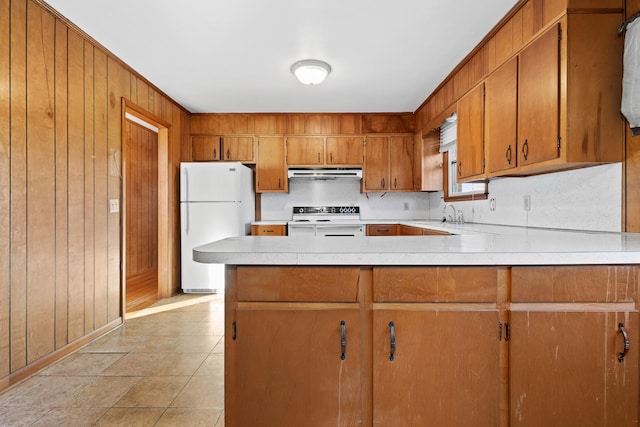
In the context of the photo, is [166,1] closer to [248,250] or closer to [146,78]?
[146,78]

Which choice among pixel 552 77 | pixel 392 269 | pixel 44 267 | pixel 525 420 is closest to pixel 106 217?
pixel 44 267

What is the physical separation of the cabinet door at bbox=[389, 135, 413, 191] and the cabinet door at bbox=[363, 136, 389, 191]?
70mm

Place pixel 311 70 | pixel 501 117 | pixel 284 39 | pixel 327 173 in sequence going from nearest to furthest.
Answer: pixel 501 117, pixel 284 39, pixel 311 70, pixel 327 173

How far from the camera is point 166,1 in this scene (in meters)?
2.12

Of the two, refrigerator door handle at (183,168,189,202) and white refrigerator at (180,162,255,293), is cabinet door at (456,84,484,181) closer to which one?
white refrigerator at (180,162,255,293)

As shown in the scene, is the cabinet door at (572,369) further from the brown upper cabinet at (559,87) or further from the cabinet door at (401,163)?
the cabinet door at (401,163)

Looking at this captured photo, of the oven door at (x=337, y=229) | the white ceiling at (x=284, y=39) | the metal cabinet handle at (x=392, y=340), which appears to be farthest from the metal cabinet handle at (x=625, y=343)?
the oven door at (x=337, y=229)

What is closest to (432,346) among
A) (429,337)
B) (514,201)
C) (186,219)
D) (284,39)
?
(429,337)

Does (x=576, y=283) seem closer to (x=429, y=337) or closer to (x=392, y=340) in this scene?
(x=429, y=337)

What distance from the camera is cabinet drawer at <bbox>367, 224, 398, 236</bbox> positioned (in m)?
4.21

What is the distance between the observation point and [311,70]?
297cm

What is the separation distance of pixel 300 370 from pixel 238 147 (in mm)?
3824

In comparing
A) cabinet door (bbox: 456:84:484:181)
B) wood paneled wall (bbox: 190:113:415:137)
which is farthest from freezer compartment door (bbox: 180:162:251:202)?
cabinet door (bbox: 456:84:484:181)

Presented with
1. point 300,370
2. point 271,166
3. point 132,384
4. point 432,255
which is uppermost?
point 271,166
